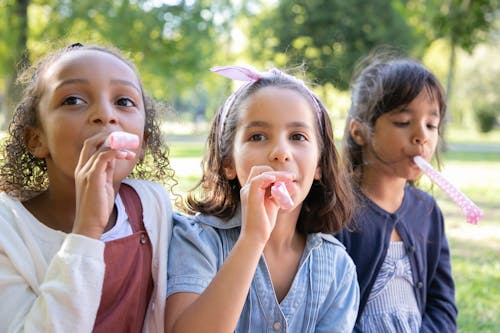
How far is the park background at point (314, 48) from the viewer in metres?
4.32

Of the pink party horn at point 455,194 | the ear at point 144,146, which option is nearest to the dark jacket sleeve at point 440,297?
the pink party horn at point 455,194

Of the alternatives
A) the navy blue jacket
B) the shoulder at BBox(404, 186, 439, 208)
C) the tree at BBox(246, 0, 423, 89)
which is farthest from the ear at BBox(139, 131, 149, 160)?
the tree at BBox(246, 0, 423, 89)

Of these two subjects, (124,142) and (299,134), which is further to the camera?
(299,134)

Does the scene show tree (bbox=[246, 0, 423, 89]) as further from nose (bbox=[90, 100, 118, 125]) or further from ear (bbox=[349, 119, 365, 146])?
nose (bbox=[90, 100, 118, 125])

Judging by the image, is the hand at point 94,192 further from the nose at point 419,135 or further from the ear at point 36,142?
the nose at point 419,135

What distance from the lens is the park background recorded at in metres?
4.32

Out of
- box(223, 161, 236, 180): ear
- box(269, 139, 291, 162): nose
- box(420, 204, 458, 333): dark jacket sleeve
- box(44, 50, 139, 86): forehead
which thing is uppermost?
box(44, 50, 139, 86): forehead

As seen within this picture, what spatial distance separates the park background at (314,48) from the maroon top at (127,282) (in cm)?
64

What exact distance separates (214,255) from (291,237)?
1.10 ft

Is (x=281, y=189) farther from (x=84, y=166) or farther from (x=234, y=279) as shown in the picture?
(x=84, y=166)

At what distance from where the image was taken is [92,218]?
59.1 inches

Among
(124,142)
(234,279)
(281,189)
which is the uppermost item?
(124,142)

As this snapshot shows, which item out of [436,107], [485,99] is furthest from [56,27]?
[485,99]

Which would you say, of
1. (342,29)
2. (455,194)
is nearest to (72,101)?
(455,194)
